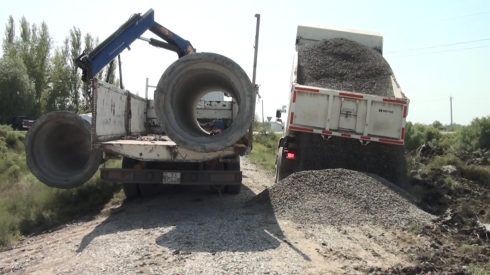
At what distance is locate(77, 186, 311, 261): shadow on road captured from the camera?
6.14 meters

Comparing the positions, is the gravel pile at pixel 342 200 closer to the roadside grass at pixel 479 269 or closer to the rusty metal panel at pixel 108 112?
the roadside grass at pixel 479 269

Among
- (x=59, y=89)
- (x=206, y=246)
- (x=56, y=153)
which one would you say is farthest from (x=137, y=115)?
(x=59, y=89)

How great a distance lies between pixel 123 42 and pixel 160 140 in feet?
12.1

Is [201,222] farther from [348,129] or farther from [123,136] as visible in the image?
[348,129]

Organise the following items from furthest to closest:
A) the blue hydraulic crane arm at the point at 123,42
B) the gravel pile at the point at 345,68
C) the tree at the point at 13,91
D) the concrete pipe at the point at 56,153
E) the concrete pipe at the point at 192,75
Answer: the tree at the point at 13,91, the gravel pile at the point at 345,68, the blue hydraulic crane arm at the point at 123,42, the concrete pipe at the point at 56,153, the concrete pipe at the point at 192,75

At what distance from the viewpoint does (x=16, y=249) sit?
7371mm

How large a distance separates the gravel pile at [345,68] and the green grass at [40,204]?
5.07 m

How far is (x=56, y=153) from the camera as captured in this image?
9891 mm

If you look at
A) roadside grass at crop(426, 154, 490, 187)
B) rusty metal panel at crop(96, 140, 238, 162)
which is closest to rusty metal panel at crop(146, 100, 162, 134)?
rusty metal panel at crop(96, 140, 238, 162)

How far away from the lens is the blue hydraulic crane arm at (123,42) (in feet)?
37.0

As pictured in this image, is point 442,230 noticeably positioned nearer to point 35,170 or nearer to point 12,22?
point 35,170

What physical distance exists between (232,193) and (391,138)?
352 cm

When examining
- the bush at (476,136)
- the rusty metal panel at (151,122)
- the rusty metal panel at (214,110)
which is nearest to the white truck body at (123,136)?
the rusty metal panel at (151,122)

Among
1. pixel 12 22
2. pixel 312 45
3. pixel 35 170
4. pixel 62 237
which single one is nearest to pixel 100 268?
pixel 62 237
